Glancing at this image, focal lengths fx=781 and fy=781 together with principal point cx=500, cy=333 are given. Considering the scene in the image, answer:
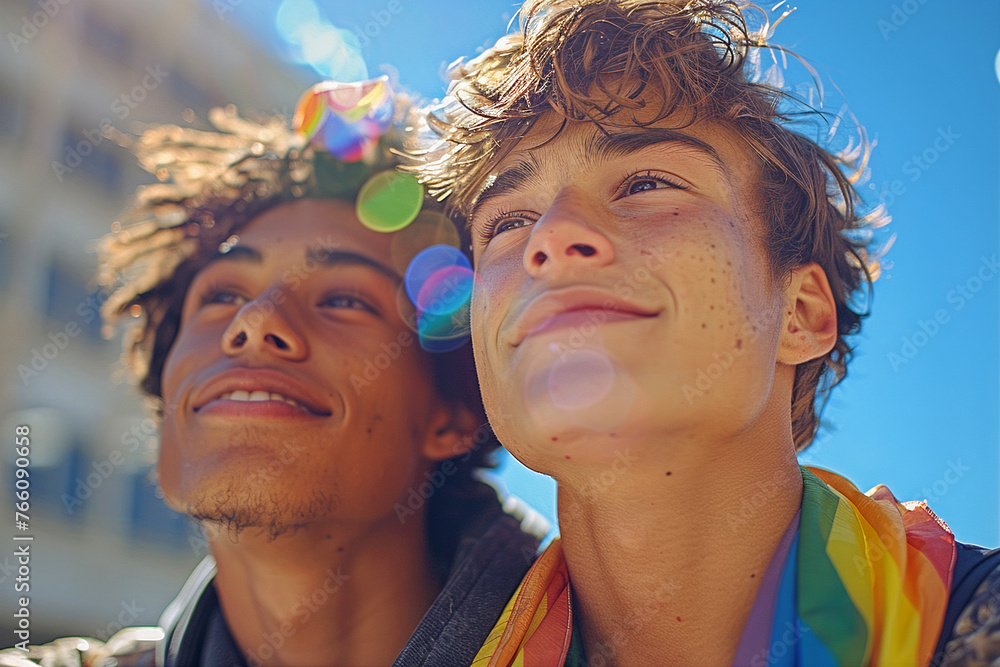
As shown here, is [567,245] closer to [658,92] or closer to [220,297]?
[658,92]

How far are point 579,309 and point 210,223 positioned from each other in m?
2.23

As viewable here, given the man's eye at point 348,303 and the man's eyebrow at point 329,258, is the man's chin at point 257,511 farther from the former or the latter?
the man's eyebrow at point 329,258

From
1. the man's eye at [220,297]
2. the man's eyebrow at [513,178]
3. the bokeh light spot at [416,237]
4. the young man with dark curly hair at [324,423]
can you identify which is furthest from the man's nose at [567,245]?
the man's eye at [220,297]

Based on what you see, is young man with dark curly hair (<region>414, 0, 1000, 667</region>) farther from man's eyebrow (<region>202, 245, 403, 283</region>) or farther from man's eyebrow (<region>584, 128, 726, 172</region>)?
man's eyebrow (<region>202, 245, 403, 283</region>)

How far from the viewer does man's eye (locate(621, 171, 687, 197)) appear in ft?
6.90

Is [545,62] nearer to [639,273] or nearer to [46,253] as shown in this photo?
[639,273]

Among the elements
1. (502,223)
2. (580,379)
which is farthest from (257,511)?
(580,379)

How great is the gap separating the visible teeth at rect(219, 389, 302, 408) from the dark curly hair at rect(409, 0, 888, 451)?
0.91 meters

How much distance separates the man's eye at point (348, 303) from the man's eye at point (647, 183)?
1.27 m

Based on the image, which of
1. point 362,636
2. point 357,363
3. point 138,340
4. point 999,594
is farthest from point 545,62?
point 138,340

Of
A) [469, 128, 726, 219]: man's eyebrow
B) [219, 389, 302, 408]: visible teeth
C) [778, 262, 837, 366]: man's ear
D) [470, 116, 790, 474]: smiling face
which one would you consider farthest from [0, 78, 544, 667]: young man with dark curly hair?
[778, 262, 837, 366]: man's ear

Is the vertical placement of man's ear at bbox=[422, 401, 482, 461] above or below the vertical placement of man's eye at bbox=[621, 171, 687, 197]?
below

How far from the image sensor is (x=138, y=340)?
3.77 metres

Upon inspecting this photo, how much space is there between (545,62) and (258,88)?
813 inches
